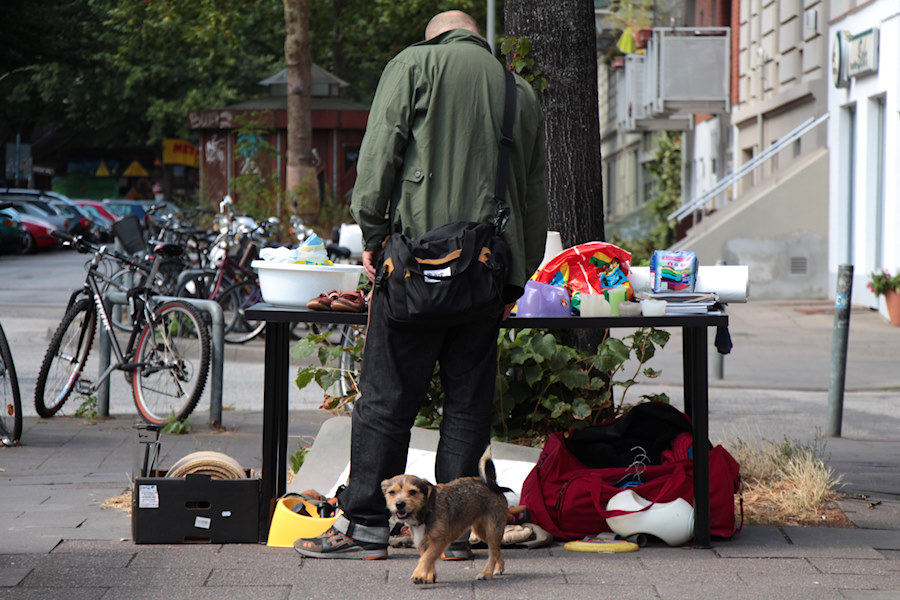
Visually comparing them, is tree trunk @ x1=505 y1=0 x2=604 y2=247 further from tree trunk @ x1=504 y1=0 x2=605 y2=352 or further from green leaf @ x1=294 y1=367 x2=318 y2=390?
green leaf @ x1=294 y1=367 x2=318 y2=390

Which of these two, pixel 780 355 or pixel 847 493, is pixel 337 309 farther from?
pixel 780 355

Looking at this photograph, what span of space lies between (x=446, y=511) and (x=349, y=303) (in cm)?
95

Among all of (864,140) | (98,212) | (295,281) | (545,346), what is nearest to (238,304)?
(545,346)

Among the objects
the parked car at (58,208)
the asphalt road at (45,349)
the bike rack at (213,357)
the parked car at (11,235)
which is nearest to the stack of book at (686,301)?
the bike rack at (213,357)

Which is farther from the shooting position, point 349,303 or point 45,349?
point 45,349

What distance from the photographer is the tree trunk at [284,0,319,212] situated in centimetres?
1938

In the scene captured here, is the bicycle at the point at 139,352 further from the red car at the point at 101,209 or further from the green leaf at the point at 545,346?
the red car at the point at 101,209

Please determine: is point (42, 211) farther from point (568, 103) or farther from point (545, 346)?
point (545, 346)

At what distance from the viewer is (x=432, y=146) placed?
405cm

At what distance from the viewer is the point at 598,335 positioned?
614 cm

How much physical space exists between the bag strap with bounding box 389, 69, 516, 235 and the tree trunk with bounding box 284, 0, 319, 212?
15181mm

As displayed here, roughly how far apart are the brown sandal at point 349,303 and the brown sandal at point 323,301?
3 cm

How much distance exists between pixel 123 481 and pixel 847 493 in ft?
11.5

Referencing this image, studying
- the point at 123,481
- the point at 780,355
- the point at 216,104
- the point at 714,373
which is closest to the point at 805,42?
the point at 780,355
